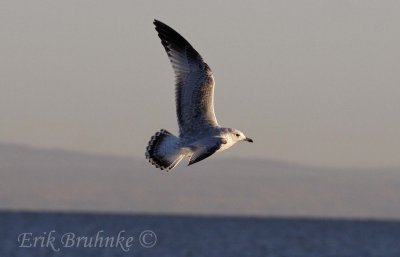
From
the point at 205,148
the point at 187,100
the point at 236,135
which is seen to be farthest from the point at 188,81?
the point at 205,148

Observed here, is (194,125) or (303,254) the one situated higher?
(194,125)

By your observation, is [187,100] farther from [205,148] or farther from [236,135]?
[205,148]

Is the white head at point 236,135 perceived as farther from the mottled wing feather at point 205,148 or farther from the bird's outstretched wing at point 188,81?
the mottled wing feather at point 205,148

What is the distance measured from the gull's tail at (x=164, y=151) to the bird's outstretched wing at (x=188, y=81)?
0.35 m

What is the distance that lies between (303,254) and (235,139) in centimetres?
4066

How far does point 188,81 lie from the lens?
845 inches

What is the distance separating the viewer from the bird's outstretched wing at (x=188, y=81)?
21.4m

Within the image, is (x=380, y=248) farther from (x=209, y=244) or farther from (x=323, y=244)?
(x=209, y=244)

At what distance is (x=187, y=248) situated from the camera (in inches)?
2660

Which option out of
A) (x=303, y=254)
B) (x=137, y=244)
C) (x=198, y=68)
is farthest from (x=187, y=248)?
(x=198, y=68)

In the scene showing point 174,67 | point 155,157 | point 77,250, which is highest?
point 174,67

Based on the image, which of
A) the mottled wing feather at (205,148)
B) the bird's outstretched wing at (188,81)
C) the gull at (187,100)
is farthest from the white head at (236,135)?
the mottled wing feather at (205,148)

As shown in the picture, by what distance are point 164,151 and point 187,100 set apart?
3.58ft

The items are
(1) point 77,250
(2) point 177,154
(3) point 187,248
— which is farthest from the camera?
Result: (3) point 187,248
